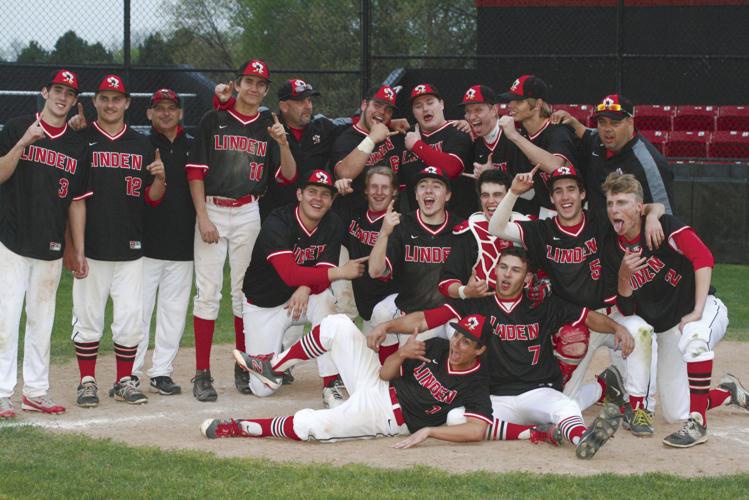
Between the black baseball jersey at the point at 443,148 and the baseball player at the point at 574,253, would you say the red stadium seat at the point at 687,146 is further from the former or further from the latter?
the baseball player at the point at 574,253

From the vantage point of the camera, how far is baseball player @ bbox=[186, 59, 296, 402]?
728 cm

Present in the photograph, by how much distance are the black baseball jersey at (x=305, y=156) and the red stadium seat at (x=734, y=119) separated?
883 cm

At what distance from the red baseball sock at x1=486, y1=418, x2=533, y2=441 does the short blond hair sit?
1.47 metres

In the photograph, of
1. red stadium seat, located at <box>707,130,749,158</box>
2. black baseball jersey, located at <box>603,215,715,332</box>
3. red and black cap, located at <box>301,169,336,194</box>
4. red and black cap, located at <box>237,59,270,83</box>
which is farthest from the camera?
red stadium seat, located at <box>707,130,749,158</box>

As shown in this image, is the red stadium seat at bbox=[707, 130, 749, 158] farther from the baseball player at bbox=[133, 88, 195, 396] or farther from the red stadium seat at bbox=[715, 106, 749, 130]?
the baseball player at bbox=[133, 88, 195, 396]

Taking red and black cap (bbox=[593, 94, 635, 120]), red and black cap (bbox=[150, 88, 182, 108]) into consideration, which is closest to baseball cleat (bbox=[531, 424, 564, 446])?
red and black cap (bbox=[593, 94, 635, 120])

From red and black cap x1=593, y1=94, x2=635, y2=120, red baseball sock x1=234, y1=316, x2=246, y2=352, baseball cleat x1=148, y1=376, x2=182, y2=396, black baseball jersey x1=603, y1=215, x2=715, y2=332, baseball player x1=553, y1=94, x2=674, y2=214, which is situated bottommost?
baseball cleat x1=148, y1=376, x2=182, y2=396

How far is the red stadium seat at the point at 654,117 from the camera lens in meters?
15.5

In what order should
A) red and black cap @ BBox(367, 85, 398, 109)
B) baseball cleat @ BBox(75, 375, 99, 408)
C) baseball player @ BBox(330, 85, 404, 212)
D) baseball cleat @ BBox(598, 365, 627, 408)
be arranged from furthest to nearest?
1. red and black cap @ BBox(367, 85, 398, 109)
2. baseball player @ BBox(330, 85, 404, 212)
3. baseball cleat @ BBox(75, 375, 99, 408)
4. baseball cleat @ BBox(598, 365, 627, 408)

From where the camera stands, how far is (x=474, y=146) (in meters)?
7.61

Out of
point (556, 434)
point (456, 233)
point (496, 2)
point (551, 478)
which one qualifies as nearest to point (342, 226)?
point (456, 233)

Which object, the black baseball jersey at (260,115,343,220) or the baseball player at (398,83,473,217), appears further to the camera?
the black baseball jersey at (260,115,343,220)

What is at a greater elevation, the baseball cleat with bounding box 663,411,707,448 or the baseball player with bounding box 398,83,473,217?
the baseball player with bounding box 398,83,473,217

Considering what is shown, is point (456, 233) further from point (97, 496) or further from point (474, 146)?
point (97, 496)
